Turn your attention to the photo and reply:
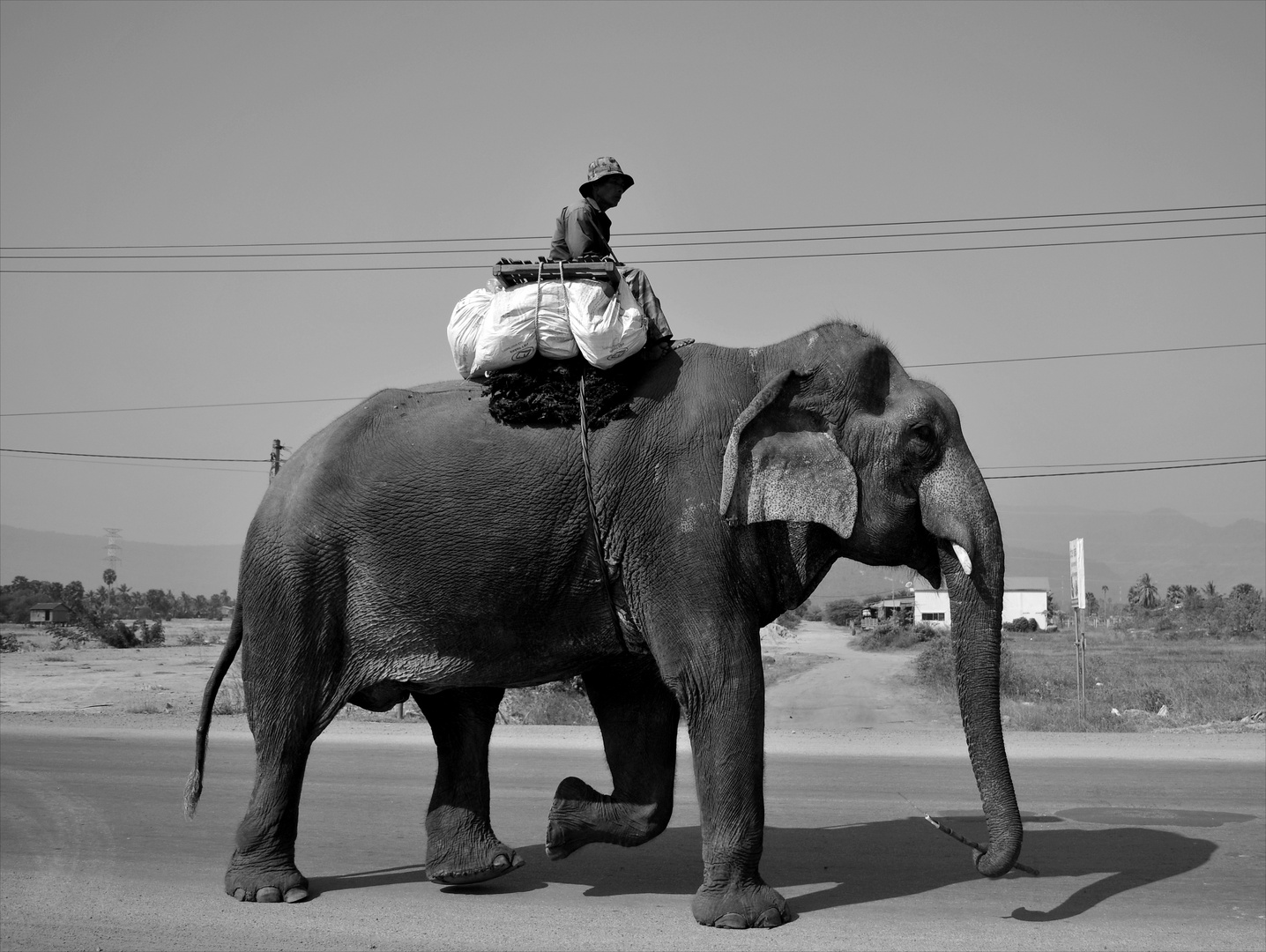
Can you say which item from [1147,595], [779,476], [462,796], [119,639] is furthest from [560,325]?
[1147,595]

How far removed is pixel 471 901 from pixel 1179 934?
3507 mm

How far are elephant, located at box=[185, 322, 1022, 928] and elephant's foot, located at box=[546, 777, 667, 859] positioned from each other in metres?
0.01

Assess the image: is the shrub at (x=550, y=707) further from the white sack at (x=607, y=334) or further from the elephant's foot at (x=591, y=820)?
the white sack at (x=607, y=334)

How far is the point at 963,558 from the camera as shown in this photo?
603cm

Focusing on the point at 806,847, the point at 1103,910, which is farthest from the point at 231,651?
the point at 1103,910

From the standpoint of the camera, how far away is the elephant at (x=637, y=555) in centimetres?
595

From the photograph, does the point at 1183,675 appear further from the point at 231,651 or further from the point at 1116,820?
the point at 231,651

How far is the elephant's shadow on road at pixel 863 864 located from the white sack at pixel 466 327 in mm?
2924

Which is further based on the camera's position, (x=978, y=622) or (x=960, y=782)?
(x=960, y=782)

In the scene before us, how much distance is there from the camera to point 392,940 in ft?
19.4

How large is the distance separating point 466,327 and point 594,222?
3.20 ft

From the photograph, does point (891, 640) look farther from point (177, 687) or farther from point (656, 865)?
point (656, 865)

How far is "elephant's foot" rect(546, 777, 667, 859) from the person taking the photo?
22.0 ft

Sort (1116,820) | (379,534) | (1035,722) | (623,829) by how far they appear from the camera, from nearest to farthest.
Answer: (379,534) → (623,829) → (1116,820) → (1035,722)
